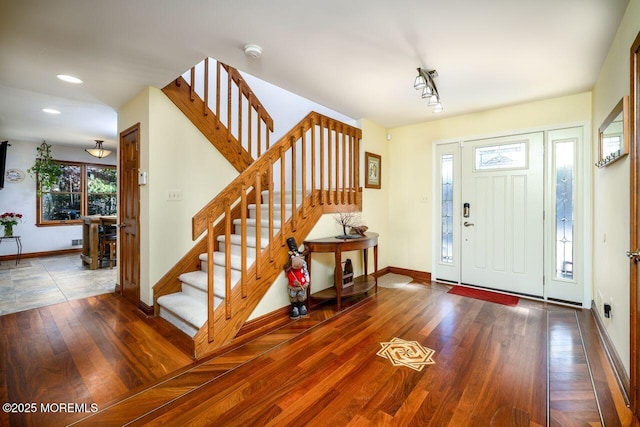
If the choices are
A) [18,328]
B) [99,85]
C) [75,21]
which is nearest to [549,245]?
[75,21]

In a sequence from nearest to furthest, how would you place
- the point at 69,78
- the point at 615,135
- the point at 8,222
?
the point at 615,135 < the point at 69,78 < the point at 8,222

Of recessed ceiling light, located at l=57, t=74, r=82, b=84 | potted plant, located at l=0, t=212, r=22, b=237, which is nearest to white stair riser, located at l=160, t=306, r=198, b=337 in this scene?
recessed ceiling light, located at l=57, t=74, r=82, b=84

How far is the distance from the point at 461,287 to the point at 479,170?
1.61 m

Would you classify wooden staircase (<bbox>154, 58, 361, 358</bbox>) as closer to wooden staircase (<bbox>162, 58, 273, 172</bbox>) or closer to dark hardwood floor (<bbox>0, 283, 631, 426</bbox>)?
wooden staircase (<bbox>162, 58, 273, 172</bbox>)

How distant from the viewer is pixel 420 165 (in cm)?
441

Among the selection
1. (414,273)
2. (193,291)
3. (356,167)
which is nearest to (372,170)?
(356,167)

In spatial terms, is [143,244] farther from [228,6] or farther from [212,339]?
[228,6]

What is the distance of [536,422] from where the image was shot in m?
1.51

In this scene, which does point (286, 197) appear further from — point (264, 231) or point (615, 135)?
point (615, 135)

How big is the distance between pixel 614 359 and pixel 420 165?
3010 mm

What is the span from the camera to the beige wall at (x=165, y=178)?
2961mm

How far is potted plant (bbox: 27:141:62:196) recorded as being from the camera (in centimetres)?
600

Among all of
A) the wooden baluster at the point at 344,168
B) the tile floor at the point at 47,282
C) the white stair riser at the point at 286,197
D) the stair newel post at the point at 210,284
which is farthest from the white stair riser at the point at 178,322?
the wooden baluster at the point at 344,168

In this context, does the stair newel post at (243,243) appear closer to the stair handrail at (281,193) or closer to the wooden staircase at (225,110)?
the stair handrail at (281,193)
